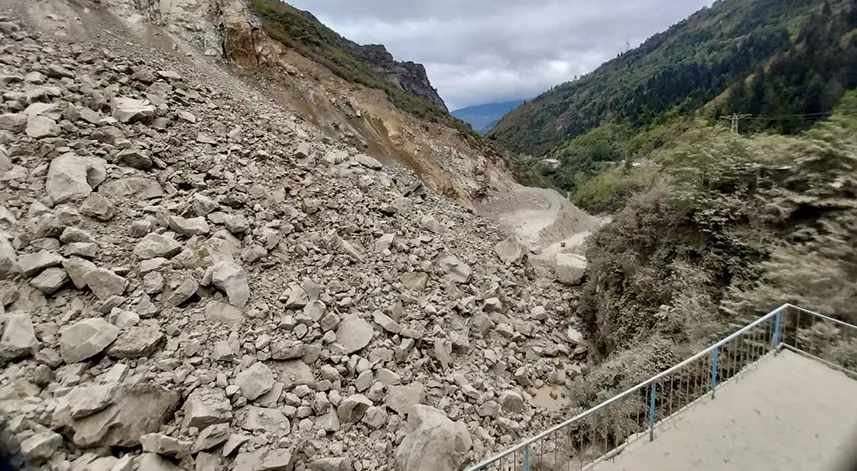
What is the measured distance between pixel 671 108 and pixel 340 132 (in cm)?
6141

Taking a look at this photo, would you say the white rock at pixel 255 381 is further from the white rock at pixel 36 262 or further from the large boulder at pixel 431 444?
the white rock at pixel 36 262

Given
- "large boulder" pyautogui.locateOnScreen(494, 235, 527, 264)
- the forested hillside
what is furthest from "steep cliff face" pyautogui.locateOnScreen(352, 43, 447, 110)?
"large boulder" pyautogui.locateOnScreen(494, 235, 527, 264)

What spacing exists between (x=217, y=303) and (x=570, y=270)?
27.8 ft

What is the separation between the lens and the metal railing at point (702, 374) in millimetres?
4938

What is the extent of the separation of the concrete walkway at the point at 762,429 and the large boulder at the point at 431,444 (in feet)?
6.28

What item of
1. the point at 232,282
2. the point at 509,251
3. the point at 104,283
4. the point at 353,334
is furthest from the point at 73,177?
the point at 509,251

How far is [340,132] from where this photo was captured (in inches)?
576

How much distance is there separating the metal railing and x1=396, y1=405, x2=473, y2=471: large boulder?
0.69 meters

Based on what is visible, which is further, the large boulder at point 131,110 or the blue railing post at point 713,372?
the large boulder at point 131,110

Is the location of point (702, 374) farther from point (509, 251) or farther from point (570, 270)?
point (509, 251)

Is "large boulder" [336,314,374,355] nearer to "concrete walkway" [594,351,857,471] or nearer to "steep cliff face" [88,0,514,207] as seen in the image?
"concrete walkway" [594,351,857,471]

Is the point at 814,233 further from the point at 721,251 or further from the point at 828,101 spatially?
the point at 828,101

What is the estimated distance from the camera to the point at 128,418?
463 cm

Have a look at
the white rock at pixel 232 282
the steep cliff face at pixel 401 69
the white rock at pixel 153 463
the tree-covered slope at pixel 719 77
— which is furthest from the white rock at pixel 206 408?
the steep cliff face at pixel 401 69
